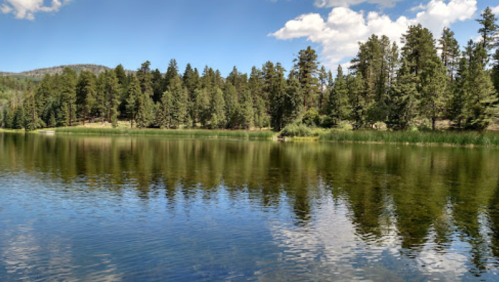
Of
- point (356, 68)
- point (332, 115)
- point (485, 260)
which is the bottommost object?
point (485, 260)

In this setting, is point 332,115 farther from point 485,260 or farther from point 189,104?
point 485,260

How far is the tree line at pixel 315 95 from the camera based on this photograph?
6406cm

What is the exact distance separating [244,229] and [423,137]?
5168 cm

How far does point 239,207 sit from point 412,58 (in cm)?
8069

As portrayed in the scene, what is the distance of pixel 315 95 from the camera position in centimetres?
9725

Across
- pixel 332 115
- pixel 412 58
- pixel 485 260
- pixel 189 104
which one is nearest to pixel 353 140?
pixel 332 115

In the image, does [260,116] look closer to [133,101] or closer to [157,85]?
[133,101]

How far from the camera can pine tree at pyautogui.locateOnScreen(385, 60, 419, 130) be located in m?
64.0

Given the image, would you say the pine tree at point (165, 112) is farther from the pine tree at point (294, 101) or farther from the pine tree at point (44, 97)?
the pine tree at point (44, 97)

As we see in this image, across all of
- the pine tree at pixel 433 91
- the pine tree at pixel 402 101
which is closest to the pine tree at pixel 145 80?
the pine tree at pixel 402 101

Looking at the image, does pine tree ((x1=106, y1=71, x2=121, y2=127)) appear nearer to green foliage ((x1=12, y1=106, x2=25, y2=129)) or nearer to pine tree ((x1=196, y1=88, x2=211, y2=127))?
green foliage ((x1=12, y1=106, x2=25, y2=129))

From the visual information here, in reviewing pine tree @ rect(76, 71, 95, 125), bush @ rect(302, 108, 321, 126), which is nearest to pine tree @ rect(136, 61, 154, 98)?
pine tree @ rect(76, 71, 95, 125)

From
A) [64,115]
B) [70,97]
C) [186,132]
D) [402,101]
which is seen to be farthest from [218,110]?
[402,101]

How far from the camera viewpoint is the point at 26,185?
605 inches
